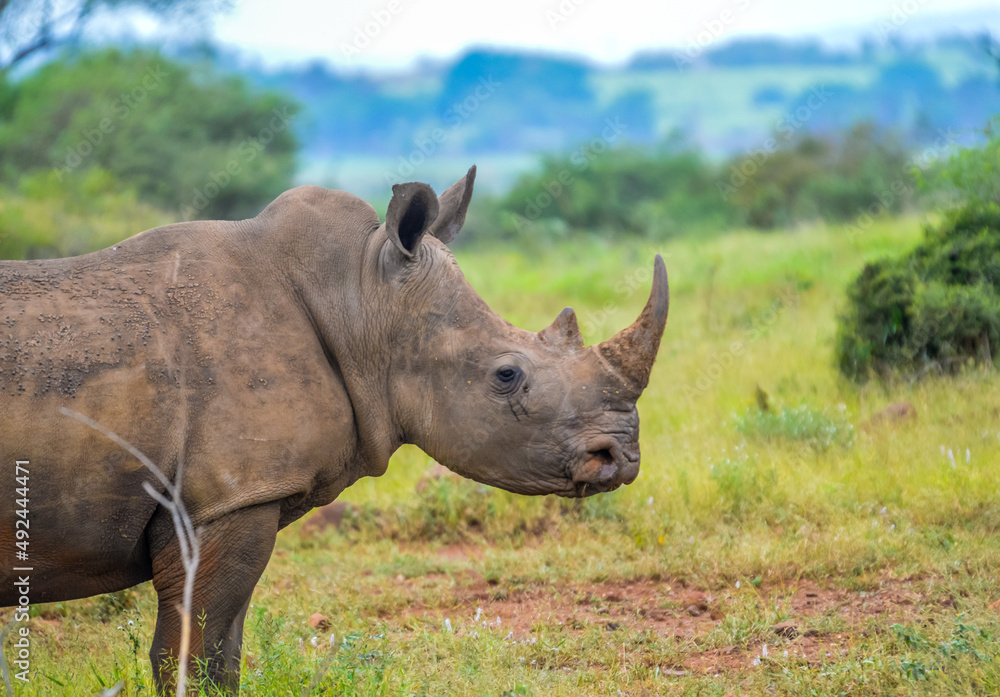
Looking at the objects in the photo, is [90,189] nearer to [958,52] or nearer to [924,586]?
[924,586]

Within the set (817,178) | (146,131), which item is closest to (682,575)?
(146,131)

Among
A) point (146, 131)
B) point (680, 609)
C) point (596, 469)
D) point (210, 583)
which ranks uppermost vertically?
point (146, 131)

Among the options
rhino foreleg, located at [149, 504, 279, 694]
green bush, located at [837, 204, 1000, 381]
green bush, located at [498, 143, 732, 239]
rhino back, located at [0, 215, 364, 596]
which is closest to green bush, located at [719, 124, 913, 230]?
green bush, located at [498, 143, 732, 239]

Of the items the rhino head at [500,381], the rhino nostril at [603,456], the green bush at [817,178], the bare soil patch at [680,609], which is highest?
the green bush at [817,178]

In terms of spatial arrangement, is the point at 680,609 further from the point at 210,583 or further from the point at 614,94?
the point at 614,94

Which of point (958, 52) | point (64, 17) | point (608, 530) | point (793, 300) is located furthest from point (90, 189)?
point (958, 52)

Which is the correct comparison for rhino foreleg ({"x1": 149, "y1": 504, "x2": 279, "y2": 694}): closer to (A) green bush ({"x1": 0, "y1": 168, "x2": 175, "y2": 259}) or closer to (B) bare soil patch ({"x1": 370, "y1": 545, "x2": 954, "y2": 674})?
(B) bare soil patch ({"x1": 370, "y1": 545, "x2": 954, "y2": 674})

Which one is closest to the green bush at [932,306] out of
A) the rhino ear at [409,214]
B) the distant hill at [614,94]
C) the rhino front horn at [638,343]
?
the rhino front horn at [638,343]

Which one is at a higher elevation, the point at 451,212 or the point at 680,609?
the point at 451,212

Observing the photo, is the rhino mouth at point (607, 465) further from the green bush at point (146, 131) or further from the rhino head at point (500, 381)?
the green bush at point (146, 131)

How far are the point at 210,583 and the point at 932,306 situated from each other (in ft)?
23.1

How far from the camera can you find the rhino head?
4.04 meters

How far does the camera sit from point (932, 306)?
29.1 feet

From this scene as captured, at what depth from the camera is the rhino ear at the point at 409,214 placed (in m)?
3.96
